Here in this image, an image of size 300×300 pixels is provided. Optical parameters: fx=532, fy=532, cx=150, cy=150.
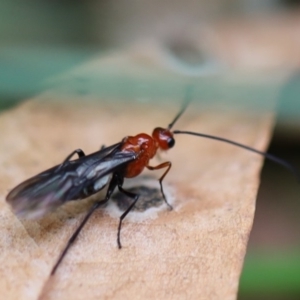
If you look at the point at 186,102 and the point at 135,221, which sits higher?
the point at 135,221

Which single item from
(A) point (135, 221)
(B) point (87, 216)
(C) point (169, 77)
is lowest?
(C) point (169, 77)

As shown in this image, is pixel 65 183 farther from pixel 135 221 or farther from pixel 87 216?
pixel 135 221

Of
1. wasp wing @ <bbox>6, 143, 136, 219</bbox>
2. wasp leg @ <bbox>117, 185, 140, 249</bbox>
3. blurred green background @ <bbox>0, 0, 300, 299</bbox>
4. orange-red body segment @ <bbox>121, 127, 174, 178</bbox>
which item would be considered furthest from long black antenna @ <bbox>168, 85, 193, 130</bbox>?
wasp leg @ <bbox>117, 185, 140, 249</bbox>

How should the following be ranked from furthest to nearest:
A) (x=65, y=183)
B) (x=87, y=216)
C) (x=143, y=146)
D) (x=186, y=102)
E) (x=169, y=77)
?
(x=169, y=77)
(x=186, y=102)
(x=143, y=146)
(x=65, y=183)
(x=87, y=216)

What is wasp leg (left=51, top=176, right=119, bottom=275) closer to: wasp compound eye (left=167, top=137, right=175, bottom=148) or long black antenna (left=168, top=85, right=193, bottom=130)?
wasp compound eye (left=167, top=137, right=175, bottom=148)

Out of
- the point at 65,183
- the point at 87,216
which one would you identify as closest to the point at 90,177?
the point at 65,183
